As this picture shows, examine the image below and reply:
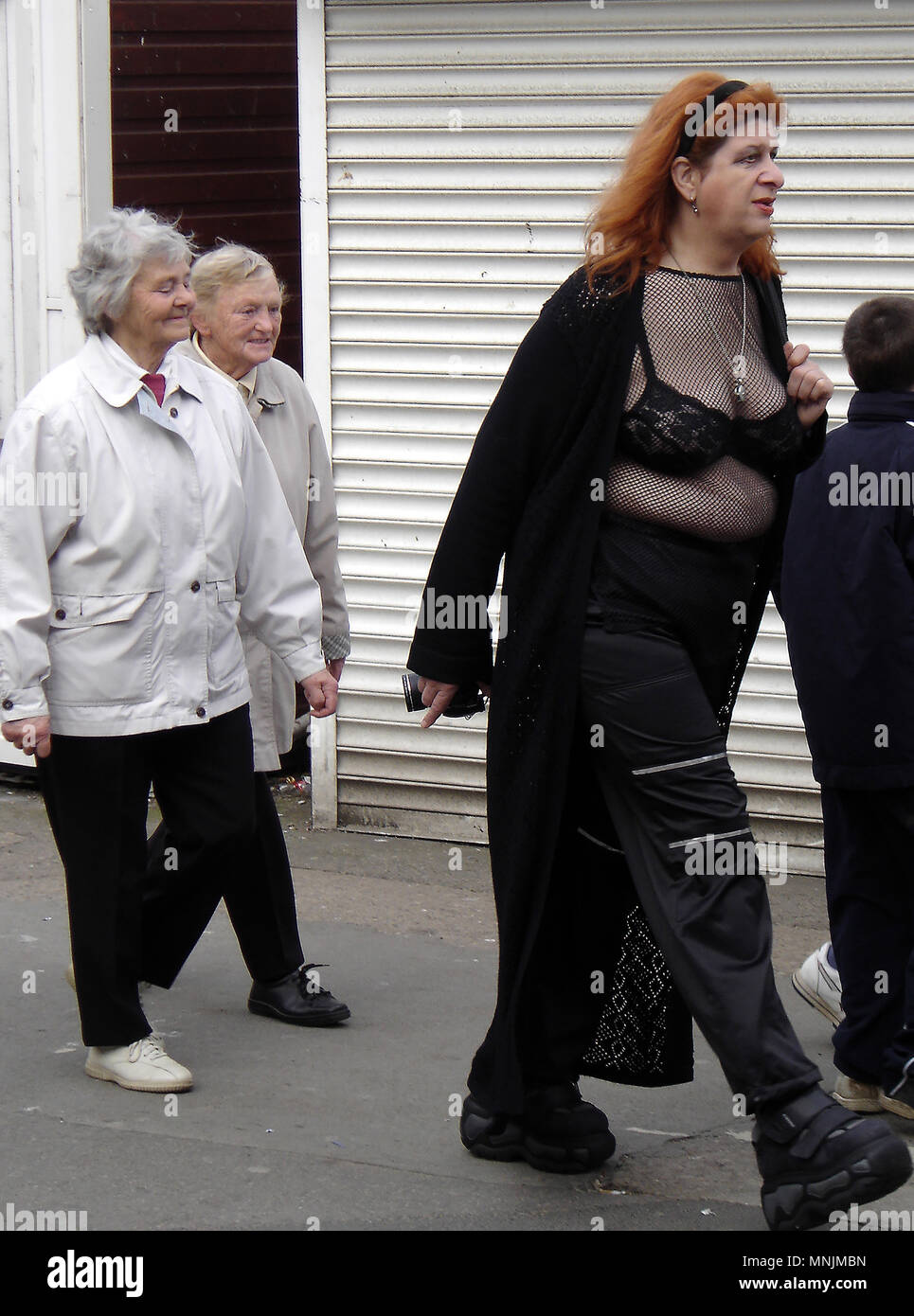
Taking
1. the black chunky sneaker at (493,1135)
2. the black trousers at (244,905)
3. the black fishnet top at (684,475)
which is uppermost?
the black fishnet top at (684,475)

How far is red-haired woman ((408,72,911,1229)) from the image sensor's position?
11.4 feet

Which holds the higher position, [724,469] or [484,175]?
[484,175]

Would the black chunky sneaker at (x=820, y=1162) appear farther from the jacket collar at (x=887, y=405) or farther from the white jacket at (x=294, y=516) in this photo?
the white jacket at (x=294, y=516)

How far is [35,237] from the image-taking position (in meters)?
7.17

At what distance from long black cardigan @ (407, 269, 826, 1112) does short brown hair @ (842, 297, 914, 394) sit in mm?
423

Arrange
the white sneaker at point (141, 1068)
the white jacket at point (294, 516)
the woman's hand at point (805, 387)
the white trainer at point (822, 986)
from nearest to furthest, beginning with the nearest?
the woman's hand at point (805, 387) → the white sneaker at point (141, 1068) → the white trainer at point (822, 986) → the white jacket at point (294, 516)

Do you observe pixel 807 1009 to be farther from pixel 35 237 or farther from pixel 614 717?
pixel 35 237

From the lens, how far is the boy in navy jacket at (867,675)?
412 cm

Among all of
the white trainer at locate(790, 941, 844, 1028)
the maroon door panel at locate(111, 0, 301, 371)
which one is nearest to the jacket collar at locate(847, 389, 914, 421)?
the white trainer at locate(790, 941, 844, 1028)

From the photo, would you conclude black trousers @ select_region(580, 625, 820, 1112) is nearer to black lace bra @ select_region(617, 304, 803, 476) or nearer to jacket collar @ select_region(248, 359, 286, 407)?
black lace bra @ select_region(617, 304, 803, 476)

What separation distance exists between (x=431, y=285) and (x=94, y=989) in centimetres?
300

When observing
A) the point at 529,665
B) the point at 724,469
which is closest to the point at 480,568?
the point at 529,665

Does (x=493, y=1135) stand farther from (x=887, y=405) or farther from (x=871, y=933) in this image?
(x=887, y=405)

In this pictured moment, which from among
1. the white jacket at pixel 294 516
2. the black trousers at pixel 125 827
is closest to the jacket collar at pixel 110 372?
the white jacket at pixel 294 516
